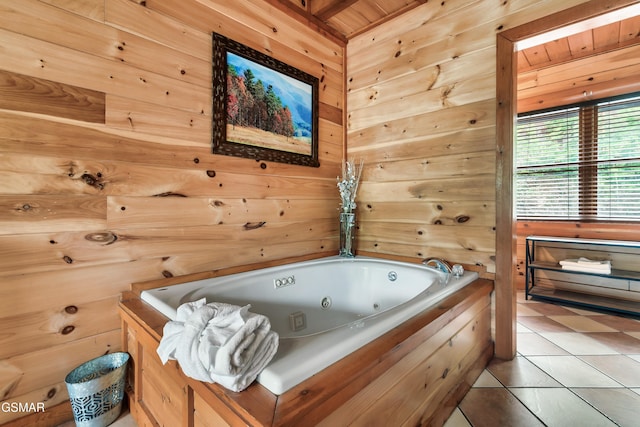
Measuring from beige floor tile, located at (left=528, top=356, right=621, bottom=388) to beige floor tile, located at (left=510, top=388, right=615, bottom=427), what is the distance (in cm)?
13

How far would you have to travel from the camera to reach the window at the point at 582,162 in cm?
263

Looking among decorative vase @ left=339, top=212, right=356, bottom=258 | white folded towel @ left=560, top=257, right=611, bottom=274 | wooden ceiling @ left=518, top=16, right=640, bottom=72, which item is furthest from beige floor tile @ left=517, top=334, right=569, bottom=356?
wooden ceiling @ left=518, top=16, right=640, bottom=72

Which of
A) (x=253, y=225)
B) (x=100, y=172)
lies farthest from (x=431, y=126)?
(x=100, y=172)

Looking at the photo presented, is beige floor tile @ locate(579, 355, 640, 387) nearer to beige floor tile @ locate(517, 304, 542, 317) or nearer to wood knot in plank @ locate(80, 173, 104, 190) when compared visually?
beige floor tile @ locate(517, 304, 542, 317)

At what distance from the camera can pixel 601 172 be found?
2.75 m

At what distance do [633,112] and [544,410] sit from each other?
2.97 m

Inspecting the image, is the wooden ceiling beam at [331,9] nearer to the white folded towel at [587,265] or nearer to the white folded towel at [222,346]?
the white folded towel at [222,346]

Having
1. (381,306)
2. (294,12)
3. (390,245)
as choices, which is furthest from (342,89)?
(381,306)

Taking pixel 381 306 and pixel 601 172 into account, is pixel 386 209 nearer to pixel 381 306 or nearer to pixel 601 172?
pixel 381 306

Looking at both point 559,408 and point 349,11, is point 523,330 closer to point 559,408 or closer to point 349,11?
point 559,408

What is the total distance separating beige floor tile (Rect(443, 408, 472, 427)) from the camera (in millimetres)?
1196

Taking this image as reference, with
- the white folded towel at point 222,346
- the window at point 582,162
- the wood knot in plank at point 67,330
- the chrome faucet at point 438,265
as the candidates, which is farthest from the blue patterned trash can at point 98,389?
the window at point 582,162

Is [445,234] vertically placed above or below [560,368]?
above

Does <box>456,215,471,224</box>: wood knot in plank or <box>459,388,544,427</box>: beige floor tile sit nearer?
<box>459,388,544,427</box>: beige floor tile
